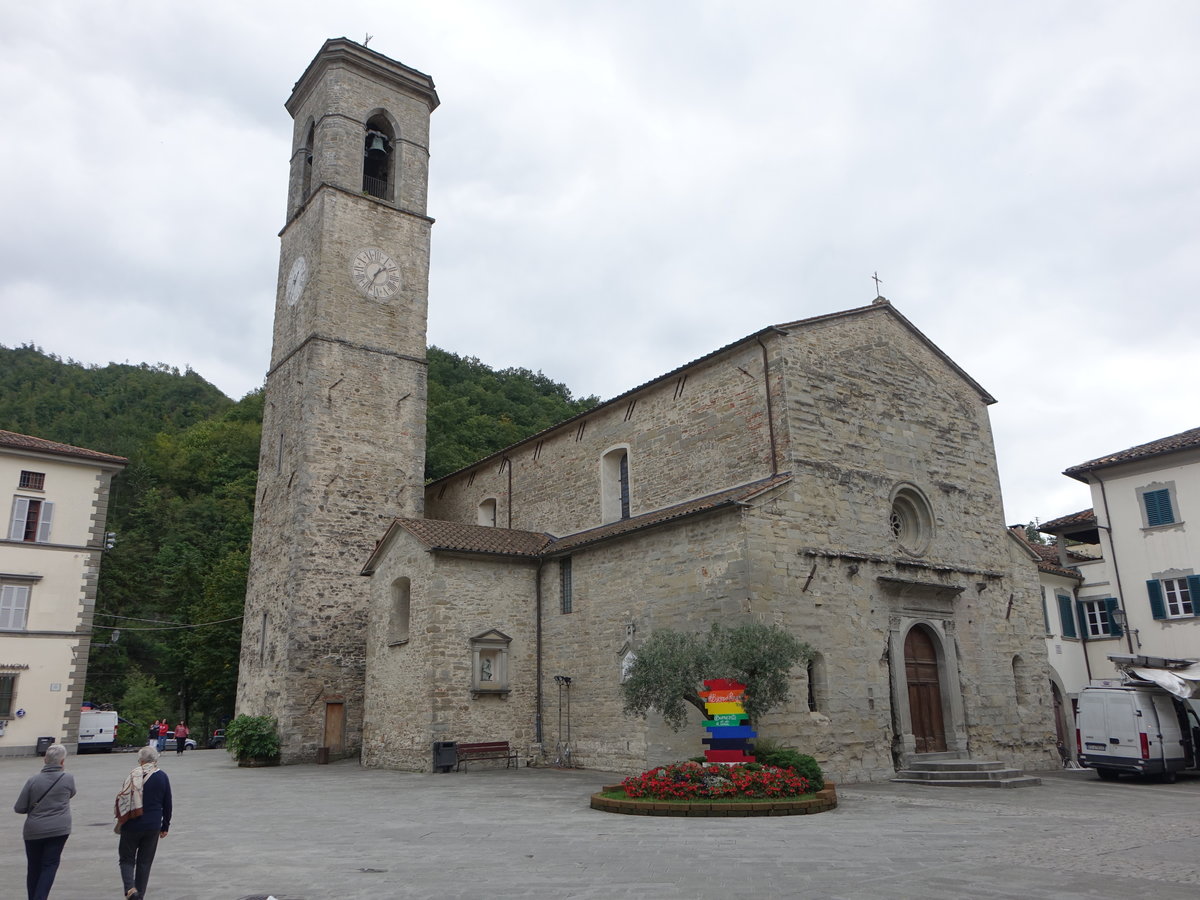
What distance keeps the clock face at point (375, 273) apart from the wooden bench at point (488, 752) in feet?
47.0

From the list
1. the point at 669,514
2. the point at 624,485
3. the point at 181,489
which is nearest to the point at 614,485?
the point at 624,485

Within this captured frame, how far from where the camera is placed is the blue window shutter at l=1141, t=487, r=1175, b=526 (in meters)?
24.5

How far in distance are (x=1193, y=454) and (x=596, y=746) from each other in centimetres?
1810

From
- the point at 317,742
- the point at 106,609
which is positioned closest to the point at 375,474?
the point at 317,742

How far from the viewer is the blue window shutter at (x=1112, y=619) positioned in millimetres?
25672

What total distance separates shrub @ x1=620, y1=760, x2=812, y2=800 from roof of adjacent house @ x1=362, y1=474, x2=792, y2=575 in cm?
523

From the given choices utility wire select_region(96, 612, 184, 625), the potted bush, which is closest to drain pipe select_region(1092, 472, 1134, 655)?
the potted bush

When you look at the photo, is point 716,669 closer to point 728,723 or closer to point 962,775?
point 728,723

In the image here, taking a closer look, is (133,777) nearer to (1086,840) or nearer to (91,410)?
(1086,840)

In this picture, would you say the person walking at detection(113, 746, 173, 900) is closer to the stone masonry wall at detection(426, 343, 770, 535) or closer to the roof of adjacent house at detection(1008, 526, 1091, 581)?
the stone masonry wall at detection(426, 343, 770, 535)

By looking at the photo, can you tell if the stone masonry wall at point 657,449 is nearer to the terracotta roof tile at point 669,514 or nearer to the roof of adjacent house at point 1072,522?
the terracotta roof tile at point 669,514

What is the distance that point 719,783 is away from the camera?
12625 millimetres

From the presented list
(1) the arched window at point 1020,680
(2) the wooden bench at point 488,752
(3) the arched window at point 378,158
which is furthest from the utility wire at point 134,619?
(1) the arched window at point 1020,680

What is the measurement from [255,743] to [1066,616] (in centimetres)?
2335
